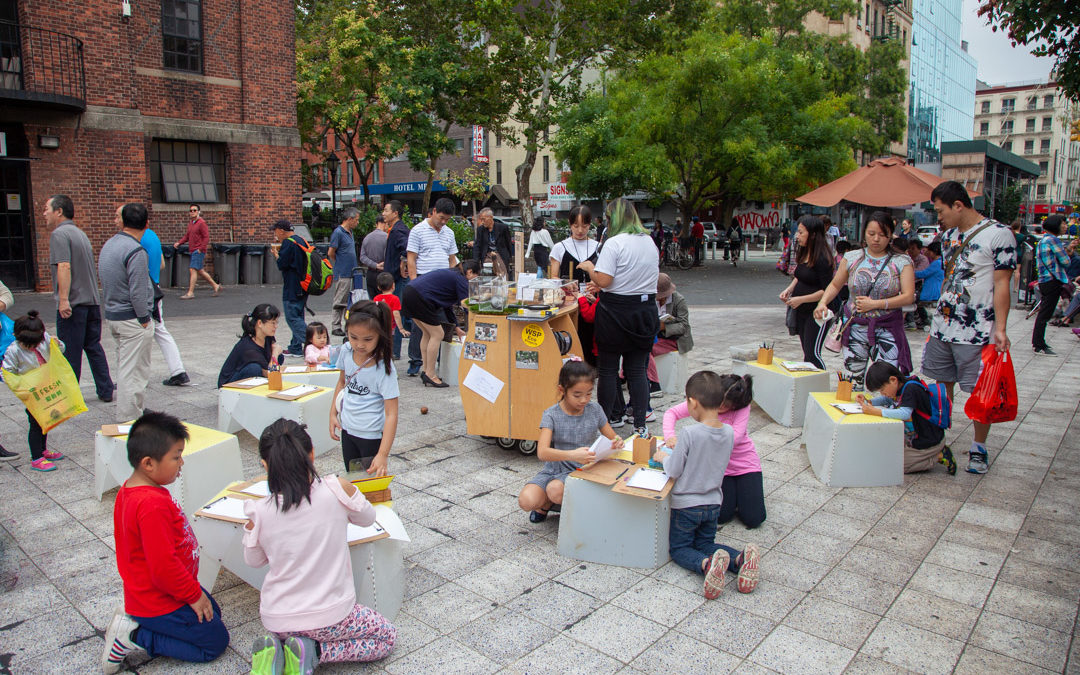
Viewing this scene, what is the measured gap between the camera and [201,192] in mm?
17594

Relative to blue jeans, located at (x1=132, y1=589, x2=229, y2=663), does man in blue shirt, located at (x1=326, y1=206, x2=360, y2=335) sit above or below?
above

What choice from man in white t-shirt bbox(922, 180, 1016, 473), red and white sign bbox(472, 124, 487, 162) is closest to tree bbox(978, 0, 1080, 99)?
man in white t-shirt bbox(922, 180, 1016, 473)

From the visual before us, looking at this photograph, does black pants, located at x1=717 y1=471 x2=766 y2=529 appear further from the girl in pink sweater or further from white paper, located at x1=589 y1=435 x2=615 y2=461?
white paper, located at x1=589 y1=435 x2=615 y2=461

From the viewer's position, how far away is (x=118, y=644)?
289cm

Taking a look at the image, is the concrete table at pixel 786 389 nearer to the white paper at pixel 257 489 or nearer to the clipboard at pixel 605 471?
the clipboard at pixel 605 471

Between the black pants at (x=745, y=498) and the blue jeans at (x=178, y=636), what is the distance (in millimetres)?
2721

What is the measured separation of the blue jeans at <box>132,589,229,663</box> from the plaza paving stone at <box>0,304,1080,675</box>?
80 millimetres

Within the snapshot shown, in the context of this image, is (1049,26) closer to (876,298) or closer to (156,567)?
(876,298)

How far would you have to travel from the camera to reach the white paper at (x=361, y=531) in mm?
3165

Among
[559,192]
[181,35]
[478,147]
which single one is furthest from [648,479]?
[478,147]

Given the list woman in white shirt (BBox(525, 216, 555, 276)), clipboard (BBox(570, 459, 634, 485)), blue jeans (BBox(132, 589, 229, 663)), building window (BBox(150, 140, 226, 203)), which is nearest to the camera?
blue jeans (BBox(132, 589, 229, 663))

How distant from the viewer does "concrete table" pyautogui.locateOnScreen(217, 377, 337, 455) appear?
550 cm

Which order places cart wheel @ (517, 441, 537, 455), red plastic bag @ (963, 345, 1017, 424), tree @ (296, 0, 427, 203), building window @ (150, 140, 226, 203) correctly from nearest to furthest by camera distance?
red plastic bag @ (963, 345, 1017, 424)
cart wheel @ (517, 441, 537, 455)
building window @ (150, 140, 226, 203)
tree @ (296, 0, 427, 203)

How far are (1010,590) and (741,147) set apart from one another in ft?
60.7
